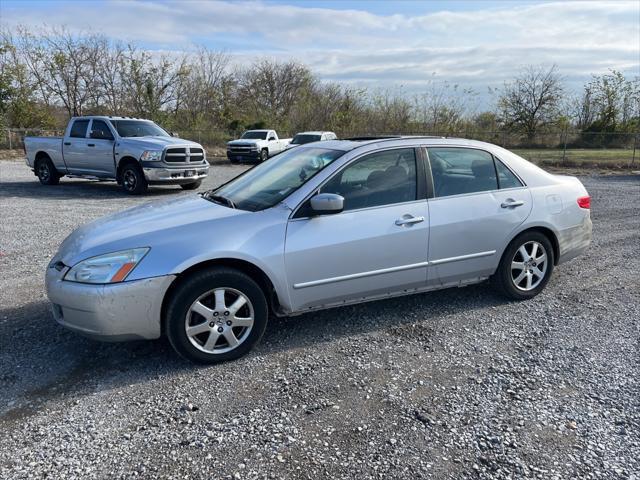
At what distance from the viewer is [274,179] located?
4.60 metres

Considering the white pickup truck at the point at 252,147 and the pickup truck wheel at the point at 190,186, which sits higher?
the white pickup truck at the point at 252,147

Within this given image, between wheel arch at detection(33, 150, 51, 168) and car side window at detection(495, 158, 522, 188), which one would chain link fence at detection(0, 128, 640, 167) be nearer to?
wheel arch at detection(33, 150, 51, 168)

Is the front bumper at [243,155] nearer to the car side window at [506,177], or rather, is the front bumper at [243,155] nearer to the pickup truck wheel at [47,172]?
the pickup truck wheel at [47,172]

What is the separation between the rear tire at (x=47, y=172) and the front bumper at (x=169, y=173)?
3.78 meters

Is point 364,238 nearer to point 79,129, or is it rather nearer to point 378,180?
point 378,180

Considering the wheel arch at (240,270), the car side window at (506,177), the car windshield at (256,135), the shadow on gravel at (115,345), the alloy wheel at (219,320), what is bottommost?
the shadow on gravel at (115,345)

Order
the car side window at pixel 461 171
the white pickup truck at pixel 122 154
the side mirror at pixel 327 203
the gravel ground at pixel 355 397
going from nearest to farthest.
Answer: the gravel ground at pixel 355 397
the side mirror at pixel 327 203
the car side window at pixel 461 171
the white pickup truck at pixel 122 154

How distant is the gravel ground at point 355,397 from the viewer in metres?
2.71

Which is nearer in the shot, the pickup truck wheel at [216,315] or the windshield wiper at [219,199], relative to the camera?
the pickup truck wheel at [216,315]

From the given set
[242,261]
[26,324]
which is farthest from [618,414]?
[26,324]

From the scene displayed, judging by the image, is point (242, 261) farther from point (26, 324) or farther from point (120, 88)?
point (120, 88)

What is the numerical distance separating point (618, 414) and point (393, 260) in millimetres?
1895

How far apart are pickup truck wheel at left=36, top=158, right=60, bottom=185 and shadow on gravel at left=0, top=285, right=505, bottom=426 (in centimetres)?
1125

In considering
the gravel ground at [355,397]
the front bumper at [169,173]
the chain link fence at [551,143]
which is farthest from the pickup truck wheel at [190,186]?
the chain link fence at [551,143]
